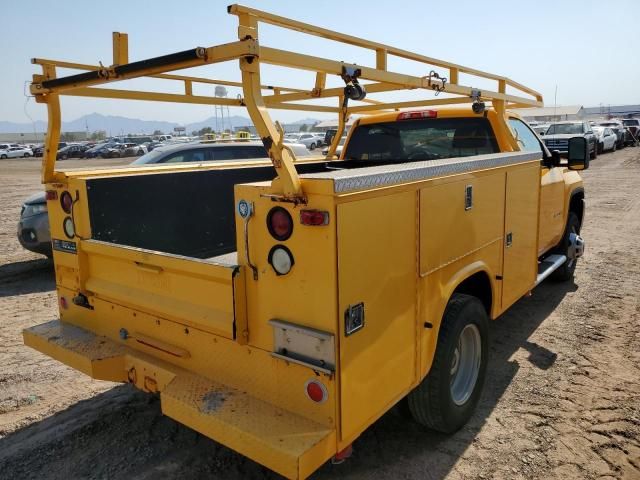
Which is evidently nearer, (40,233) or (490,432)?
(490,432)

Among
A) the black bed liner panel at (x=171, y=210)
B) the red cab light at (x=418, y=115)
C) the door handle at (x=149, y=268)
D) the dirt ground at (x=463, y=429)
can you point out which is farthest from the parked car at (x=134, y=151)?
the door handle at (x=149, y=268)

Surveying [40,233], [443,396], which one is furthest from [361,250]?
[40,233]

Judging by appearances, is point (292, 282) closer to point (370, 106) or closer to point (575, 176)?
point (370, 106)

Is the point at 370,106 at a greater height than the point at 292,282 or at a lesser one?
greater

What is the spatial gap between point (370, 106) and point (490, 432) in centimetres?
335

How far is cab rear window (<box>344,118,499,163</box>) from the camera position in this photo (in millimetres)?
4727

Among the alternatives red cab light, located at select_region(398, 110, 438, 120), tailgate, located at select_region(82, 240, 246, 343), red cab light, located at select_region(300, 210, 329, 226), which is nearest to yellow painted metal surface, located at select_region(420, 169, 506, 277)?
red cab light, located at select_region(300, 210, 329, 226)

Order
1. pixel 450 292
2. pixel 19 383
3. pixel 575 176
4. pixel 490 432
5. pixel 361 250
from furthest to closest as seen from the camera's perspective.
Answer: pixel 575 176 < pixel 19 383 < pixel 490 432 < pixel 450 292 < pixel 361 250

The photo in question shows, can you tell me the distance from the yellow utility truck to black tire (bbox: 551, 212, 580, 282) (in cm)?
190

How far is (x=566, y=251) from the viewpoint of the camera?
20.6 feet

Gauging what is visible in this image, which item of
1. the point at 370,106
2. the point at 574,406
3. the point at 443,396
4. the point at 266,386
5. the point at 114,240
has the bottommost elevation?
the point at 574,406

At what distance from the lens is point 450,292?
3.08 m

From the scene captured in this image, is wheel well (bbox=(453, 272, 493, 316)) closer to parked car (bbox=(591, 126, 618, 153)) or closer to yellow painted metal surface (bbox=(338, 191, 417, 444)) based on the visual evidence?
yellow painted metal surface (bbox=(338, 191, 417, 444))

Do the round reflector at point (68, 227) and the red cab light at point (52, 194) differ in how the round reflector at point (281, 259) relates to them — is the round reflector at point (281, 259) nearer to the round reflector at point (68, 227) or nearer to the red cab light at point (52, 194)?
the round reflector at point (68, 227)
